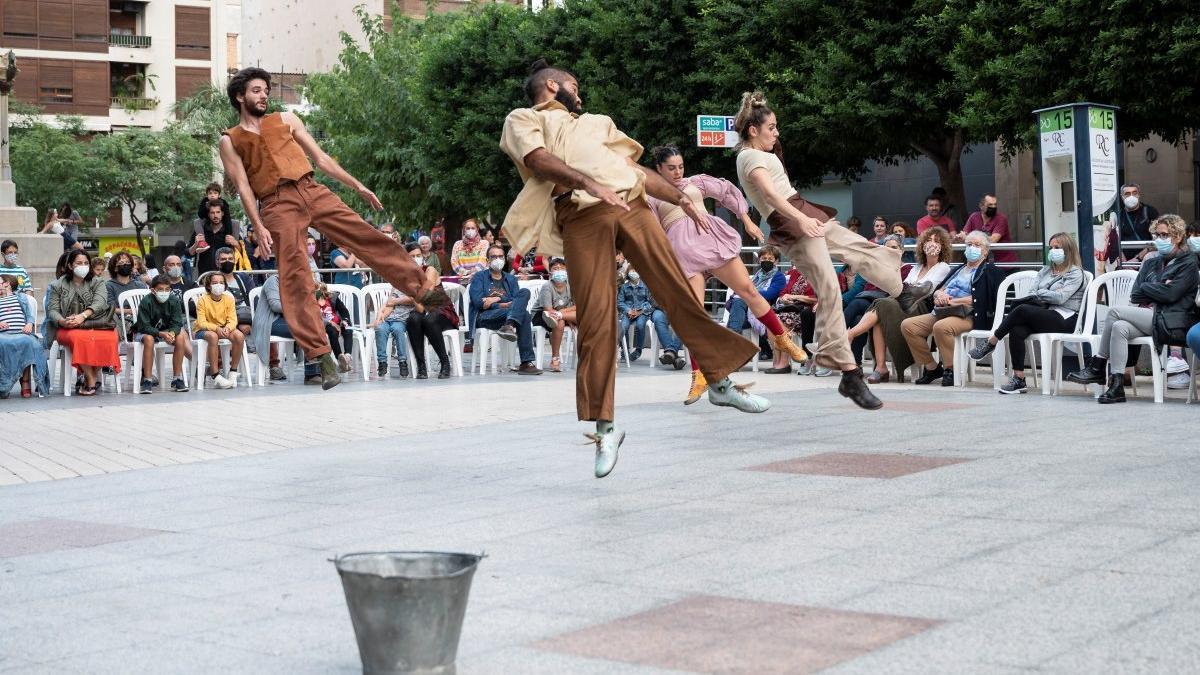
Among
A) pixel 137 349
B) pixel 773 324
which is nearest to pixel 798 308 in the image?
pixel 773 324

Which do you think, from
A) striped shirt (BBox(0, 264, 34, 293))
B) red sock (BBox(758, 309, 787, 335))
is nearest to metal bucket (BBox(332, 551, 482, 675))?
red sock (BBox(758, 309, 787, 335))

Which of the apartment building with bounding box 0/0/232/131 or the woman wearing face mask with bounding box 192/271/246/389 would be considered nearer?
the woman wearing face mask with bounding box 192/271/246/389

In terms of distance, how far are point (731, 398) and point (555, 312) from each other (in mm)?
9375

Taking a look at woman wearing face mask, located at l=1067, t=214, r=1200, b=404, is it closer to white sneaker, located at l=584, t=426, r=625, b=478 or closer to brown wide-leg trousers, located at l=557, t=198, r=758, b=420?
brown wide-leg trousers, located at l=557, t=198, r=758, b=420

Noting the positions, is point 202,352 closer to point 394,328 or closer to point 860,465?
point 394,328

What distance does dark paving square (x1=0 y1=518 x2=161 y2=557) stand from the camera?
20.1 ft

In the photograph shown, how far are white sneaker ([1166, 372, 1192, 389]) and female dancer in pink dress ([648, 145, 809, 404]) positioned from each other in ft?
11.1

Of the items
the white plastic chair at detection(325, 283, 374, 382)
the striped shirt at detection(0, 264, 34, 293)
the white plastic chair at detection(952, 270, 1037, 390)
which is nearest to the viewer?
the white plastic chair at detection(952, 270, 1037, 390)

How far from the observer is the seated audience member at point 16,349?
49.5 ft

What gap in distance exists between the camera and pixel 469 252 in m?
21.3

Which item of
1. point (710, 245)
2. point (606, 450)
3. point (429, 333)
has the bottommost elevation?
point (606, 450)

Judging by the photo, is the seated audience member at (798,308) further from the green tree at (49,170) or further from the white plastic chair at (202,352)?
the green tree at (49,170)

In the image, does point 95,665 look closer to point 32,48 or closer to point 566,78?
point 566,78

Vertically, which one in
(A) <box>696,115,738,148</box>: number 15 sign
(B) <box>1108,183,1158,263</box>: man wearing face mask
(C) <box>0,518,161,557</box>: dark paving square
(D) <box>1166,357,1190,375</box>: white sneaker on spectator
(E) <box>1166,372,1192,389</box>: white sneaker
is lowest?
(C) <box>0,518,161,557</box>: dark paving square
